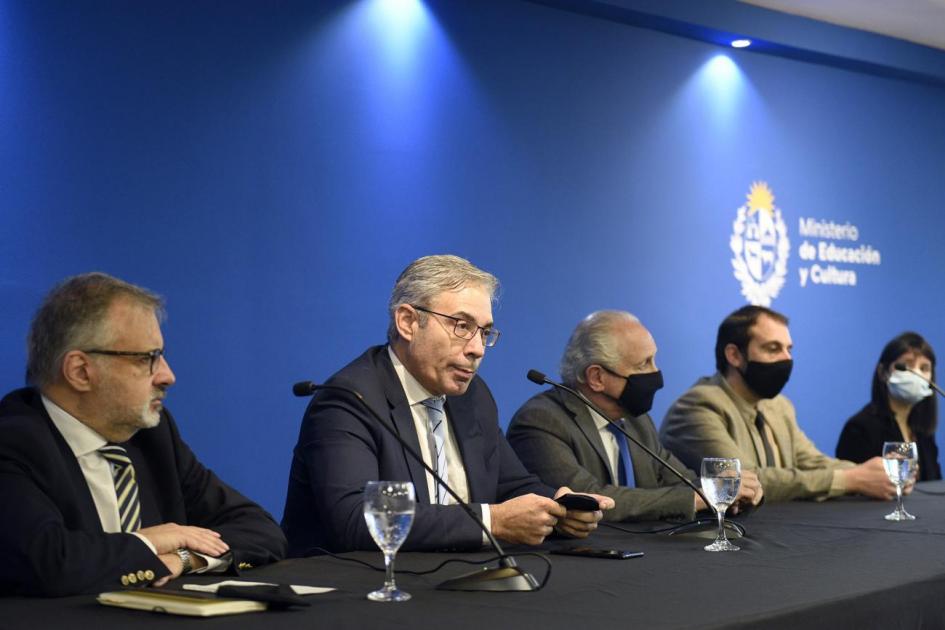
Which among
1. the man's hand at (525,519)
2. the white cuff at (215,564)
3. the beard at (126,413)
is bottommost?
the white cuff at (215,564)

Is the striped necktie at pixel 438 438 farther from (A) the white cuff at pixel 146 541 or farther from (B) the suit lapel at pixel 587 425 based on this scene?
(A) the white cuff at pixel 146 541

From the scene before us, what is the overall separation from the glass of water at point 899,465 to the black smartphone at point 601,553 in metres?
1.10

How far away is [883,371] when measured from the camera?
17.5 ft

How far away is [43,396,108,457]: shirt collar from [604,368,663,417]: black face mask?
1853 millimetres

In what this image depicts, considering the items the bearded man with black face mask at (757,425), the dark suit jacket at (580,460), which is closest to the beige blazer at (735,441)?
the bearded man with black face mask at (757,425)

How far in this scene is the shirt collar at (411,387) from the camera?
3.25 m

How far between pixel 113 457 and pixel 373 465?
0.62 m

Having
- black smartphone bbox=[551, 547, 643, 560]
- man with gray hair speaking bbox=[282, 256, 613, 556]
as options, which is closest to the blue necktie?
man with gray hair speaking bbox=[282, 256, 613, 556]

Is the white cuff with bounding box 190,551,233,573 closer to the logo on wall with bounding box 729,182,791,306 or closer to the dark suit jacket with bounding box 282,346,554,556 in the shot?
the dark suit jacket with bounding box 282,346,554,556

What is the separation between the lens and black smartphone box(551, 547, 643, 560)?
2541 millimetres

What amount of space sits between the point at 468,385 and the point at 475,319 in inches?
9.3

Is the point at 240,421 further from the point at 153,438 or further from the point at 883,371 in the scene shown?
the point at 883,371

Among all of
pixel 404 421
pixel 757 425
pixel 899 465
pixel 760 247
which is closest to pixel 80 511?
pixel 404 421

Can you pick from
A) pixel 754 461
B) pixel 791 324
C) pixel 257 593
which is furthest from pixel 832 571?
pixel 791 324
